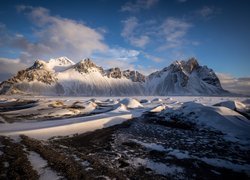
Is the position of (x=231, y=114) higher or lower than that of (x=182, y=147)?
higher

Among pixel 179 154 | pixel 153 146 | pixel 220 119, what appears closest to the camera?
pixel 179 154

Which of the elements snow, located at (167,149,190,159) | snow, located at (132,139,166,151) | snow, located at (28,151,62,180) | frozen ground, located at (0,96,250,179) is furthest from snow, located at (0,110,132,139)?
snow, located at (167,149,190,159)

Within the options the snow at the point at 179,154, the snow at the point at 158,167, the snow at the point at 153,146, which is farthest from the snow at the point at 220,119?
the snow at the point at 158,167

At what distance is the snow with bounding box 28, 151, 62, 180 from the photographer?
7766mm

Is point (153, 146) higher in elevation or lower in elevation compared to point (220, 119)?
lower

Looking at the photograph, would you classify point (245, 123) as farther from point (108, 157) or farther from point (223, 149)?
point (108, 157)

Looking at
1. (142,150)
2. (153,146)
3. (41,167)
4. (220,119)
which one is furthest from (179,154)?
(220,119)

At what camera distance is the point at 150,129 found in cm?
1988

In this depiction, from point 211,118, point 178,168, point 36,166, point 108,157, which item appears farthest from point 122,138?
point 211,118

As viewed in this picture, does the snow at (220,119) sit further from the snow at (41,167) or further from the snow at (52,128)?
the snow at (41,167)

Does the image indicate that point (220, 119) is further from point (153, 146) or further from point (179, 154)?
point (179, 154)

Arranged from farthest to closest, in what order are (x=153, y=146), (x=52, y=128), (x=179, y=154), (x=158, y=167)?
1. (x=52, y=128)
2. (x=153, y=146)
3. (x=179, y=154)
4. (x=158, y=167)

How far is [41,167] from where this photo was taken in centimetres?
859

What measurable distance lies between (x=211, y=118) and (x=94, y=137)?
13788 mm
